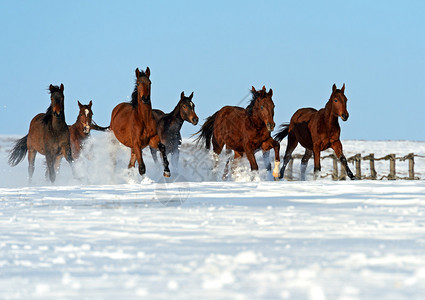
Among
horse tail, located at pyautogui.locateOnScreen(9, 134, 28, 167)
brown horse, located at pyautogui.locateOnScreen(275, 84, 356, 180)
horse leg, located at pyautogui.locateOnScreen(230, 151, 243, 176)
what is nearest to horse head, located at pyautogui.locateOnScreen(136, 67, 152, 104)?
horse leg, located at pyautogui.locateOnScreen(230, 151, 243, 176)

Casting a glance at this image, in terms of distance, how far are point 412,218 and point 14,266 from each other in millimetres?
3885

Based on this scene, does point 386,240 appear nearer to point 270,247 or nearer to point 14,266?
point 270,247

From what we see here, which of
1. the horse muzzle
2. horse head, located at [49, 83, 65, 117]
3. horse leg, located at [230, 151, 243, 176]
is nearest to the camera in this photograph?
the horse muzzle

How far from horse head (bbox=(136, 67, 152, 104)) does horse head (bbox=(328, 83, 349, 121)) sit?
3.48 meters

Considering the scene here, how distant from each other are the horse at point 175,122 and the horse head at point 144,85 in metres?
2.06

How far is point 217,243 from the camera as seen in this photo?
5.01m

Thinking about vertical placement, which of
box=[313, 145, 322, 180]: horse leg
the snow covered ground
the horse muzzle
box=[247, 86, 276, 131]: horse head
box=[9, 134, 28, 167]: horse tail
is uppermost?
box=[247, 86, 276, 131]: horse head

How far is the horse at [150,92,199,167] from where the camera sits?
1417 centimetres

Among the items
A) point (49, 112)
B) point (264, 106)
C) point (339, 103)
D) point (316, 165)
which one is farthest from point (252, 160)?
point (49, 112)

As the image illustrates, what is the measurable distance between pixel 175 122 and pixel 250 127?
92.2 inches

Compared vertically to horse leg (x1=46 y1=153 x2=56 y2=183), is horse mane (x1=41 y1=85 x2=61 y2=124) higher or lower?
higher

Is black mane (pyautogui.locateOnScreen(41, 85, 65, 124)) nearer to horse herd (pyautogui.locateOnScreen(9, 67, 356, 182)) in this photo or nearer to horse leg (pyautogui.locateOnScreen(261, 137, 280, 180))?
horse herd (pyautogui.locateOnScreen(9, 67, 356, 182))

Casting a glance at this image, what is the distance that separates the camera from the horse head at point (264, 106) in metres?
12.3

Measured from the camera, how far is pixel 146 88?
1205 cm
